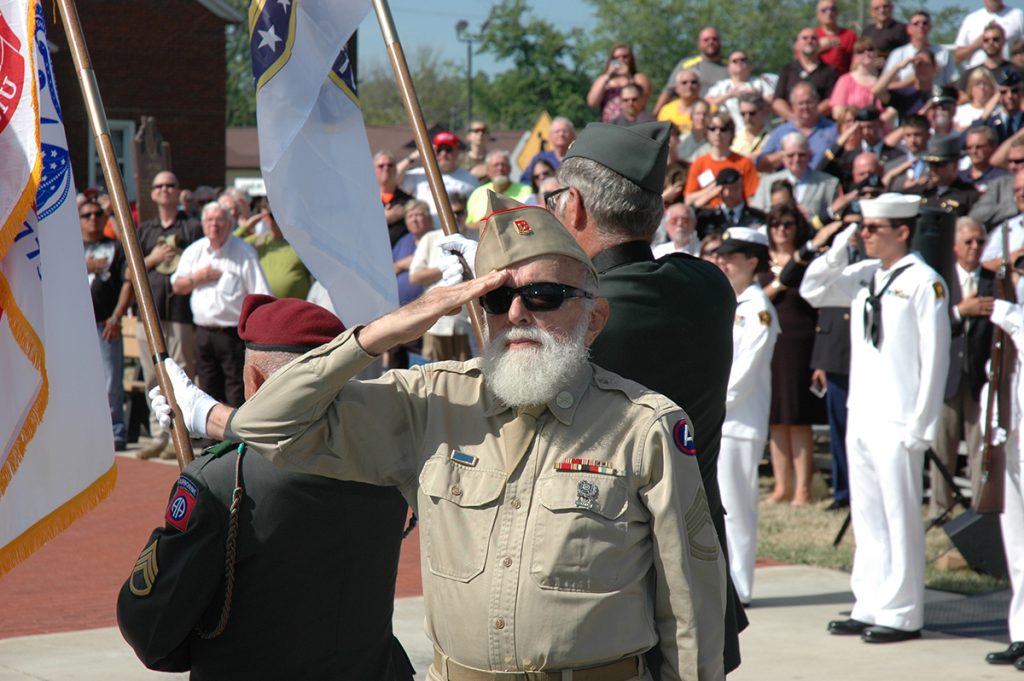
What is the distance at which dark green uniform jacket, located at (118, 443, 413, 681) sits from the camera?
3.36 meters

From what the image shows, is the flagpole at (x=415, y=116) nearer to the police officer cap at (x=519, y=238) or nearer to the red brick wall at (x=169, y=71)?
the police officer cap at (x=519, y=238)

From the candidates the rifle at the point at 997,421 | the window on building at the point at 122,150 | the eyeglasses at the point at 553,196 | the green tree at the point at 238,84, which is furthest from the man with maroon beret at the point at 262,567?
the green tree at the point at 238,84

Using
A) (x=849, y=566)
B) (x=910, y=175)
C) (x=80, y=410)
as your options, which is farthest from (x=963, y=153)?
(x=80, y=410)

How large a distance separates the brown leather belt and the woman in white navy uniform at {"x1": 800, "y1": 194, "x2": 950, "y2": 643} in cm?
445

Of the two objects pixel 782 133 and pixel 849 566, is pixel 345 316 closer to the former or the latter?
pixel 849 566

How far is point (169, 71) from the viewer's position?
32938mm

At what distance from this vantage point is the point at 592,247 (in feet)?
11.9

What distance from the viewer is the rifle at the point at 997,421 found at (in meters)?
7.19

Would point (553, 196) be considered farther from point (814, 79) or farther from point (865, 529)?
point (814, 79)

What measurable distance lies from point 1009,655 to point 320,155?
13.4 ft

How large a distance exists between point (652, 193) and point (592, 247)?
0.71ft

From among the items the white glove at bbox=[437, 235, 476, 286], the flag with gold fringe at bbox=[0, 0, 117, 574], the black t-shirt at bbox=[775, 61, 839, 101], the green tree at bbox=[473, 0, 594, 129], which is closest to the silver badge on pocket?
the white glove at bbox=[437, 235, 476, 286]

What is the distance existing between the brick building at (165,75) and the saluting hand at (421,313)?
2913 cm

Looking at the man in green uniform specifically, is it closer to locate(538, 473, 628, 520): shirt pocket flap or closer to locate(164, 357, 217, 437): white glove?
locate(538, 473, 628, 520): shirt pocket flap
